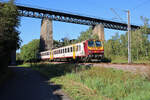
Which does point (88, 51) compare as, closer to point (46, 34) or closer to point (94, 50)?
point (94, 50)

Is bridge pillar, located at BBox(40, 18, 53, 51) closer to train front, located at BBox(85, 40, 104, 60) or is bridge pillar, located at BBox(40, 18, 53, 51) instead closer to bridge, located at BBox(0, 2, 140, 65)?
bridge, located at BBox(0, 2, 140, 65)

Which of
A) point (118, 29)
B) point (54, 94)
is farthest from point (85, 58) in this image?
point (118, 29)

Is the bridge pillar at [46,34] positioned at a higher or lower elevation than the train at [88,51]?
higher

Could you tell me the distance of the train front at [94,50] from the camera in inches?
680

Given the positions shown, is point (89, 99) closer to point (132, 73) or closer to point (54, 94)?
point (54, 94)

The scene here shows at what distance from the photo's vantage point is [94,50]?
17.7 metres

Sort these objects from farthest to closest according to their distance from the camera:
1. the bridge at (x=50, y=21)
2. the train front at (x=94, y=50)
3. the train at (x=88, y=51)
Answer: the bridge at (x=50, y=21), the train at (x=88, y=51), the train front at (x=94, y=50)

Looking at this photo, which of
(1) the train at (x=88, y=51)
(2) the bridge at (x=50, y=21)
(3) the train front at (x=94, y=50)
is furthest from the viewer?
(2) the bridge at (x=50, y=21)

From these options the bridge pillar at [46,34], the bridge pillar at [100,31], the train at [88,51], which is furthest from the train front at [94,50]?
the bridge pillar at [100,31]

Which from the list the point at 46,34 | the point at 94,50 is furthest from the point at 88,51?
the point at 46,34

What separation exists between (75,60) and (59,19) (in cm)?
2100

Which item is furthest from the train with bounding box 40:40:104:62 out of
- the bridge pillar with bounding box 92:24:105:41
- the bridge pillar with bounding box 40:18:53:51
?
the bridge pillar with bounding box 92:24:105:41

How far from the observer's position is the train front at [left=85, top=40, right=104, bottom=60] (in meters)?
17.3

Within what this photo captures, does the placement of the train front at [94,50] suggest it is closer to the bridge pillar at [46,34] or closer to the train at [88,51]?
the train at [88,51]
